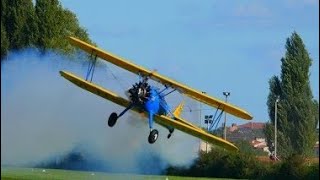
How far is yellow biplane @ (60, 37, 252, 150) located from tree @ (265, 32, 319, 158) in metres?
31.9

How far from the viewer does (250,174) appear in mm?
49094

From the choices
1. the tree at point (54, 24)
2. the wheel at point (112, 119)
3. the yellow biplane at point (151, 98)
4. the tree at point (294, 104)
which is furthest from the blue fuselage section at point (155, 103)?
the tree at point (294, 104)

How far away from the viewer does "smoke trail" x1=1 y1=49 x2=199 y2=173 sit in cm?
2300

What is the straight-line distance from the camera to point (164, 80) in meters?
27.6

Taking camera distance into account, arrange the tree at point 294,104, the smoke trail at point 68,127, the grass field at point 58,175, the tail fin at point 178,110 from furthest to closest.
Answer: the tree at point 294,104 < the grass field at point 58,175 < the tail fin at point 178,110 < the smoke trail at point 68,127

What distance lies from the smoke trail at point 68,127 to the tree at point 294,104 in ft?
91.0

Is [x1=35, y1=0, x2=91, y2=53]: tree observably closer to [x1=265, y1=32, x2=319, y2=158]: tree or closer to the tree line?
the tree line

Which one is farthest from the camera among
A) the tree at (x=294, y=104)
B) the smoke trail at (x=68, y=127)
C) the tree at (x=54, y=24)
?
the tree at (x=294, y=104)

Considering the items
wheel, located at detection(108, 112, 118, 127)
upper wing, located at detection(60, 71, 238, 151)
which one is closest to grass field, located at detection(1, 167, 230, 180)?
upper wing, located at detection(60, 71, 238, 151)

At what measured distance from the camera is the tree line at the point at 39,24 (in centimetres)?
4103

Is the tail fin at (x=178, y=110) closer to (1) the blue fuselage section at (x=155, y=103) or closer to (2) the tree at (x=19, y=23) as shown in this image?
(1) the blue fuselage section at (x=155, y=103)

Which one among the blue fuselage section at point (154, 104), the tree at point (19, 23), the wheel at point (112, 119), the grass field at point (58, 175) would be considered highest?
the tree at point (19, 23)

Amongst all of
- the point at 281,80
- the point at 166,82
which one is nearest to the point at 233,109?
the point at 166,82

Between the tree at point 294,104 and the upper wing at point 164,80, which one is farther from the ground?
the tree at point 294,104
